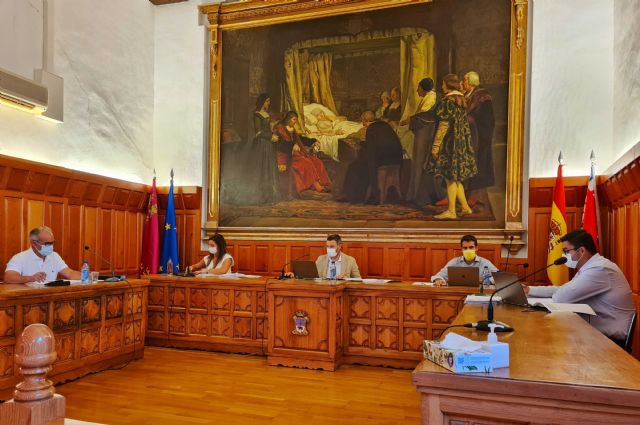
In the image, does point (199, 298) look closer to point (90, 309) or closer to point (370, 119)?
point (90, 309)

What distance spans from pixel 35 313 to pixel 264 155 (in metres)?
4.36

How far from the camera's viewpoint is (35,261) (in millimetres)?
5340

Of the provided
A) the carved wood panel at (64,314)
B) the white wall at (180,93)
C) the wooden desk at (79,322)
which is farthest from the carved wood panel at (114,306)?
the white wall at (180,93)

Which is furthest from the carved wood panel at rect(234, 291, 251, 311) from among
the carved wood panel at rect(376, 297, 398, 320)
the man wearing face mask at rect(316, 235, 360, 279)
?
the carved wood panel at rect(376, 297, 398, 320)

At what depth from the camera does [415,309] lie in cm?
557

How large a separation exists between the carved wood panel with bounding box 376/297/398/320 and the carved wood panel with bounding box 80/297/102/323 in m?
3.02

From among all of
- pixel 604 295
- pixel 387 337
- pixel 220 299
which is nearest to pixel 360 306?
pixel 387 337

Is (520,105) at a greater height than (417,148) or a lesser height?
greater

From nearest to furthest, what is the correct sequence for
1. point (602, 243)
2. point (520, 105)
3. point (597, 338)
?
point (597, 338) < point (602, 243) < point (520, 105)

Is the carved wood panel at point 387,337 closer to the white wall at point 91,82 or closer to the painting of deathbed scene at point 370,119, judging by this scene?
the painting of deathbed scene at point 370,119

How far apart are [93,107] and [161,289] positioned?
3010mm

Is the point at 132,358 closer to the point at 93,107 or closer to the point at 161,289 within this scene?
the point at 161,289

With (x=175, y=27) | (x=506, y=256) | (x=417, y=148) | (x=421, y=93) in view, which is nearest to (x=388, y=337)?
(x=506, y=256)

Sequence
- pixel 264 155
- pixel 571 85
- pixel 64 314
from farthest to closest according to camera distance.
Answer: pixel 264 155 < pixel 571 85 < pixel 64 314
